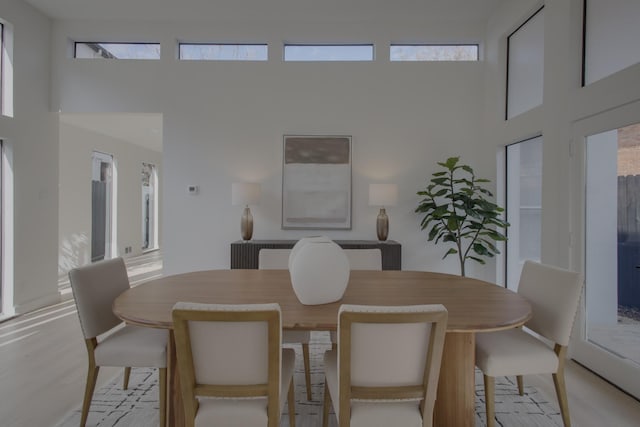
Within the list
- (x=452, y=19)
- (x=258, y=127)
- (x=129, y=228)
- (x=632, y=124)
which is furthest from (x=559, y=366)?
(x=129, y=228)

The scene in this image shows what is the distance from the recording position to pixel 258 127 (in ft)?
14.3

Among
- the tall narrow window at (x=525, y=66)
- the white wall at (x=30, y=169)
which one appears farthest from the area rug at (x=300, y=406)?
the tall narrow window at (x=525, y=66)

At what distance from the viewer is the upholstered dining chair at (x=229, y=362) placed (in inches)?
46.4

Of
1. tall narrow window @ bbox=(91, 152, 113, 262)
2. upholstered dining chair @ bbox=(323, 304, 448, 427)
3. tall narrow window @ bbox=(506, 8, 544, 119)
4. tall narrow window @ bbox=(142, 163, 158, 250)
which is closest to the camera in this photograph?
upholstered dining chair @ bbox=(323, 304, 448, 427)

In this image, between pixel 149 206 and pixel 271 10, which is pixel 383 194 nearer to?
pixel 271 10

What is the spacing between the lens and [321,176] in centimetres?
432

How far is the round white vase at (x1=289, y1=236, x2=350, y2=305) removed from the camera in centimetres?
162

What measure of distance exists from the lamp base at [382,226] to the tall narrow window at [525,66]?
5.93 ft

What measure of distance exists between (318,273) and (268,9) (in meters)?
3.64

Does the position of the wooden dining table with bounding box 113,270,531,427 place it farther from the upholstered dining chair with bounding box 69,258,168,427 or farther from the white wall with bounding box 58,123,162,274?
the white wall with bounding box 58,123,162,274

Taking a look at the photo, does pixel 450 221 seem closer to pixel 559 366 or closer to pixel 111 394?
pixel 559 366

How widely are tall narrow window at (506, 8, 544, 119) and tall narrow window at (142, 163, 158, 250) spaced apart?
7.68 meters

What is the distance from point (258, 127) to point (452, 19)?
274 centimetres

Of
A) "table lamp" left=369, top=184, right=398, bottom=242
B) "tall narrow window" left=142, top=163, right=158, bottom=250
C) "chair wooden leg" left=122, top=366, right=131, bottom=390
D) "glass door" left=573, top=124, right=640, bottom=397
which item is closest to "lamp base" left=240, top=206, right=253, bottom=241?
"table lamp" left=369, top=184, right=398, bottom=242
